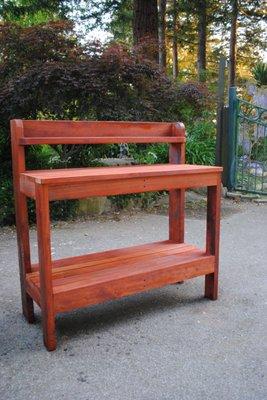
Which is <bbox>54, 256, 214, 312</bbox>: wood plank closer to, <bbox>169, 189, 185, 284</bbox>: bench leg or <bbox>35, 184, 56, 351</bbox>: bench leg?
<bbox>35, 184, 56, 351</bbox>: bench leg

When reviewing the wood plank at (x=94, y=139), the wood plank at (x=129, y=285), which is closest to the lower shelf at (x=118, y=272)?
the wood plank at (x=129, y=285)

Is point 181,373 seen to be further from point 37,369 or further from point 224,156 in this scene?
point 224,156

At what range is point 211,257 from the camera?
110 inches

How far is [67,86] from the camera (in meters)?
4.74

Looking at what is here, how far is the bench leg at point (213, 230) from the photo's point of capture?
272 cm

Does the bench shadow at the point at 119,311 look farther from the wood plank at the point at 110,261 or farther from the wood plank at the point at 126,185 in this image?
the wood plank at the point at 126,185

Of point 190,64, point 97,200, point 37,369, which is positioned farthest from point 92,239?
point 190,64

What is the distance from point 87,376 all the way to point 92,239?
2.54 meters

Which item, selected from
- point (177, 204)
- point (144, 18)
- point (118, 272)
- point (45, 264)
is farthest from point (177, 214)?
point (144, 18)

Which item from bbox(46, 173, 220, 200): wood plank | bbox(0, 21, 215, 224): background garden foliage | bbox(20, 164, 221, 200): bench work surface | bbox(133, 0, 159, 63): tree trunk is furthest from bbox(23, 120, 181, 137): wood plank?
bbox(133, 0, 159, 63): tree trunk

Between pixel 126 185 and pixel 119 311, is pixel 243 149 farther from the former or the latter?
pixel 126 185

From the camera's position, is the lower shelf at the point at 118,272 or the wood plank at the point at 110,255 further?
the wood plank at the point at 110,255

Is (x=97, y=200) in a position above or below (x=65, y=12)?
below

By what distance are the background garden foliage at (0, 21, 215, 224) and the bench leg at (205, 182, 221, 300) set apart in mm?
2573
